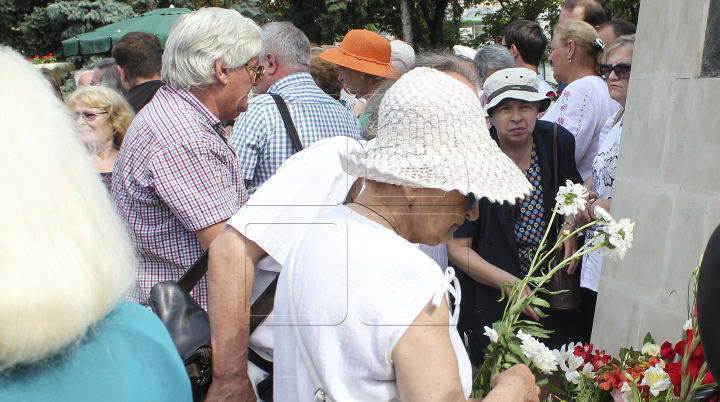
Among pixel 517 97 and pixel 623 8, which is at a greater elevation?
pixel 623 8

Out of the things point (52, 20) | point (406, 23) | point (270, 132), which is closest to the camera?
point (270, 132)

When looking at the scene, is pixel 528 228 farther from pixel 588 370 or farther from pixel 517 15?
pixel 517 15

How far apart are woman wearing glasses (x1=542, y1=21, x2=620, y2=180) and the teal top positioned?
10.3 feet

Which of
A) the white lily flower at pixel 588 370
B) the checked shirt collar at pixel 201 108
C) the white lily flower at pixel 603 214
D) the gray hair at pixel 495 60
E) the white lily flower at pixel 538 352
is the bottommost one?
the white lily flower at pixel 588 370

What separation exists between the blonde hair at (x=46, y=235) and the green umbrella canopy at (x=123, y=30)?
32.1ft

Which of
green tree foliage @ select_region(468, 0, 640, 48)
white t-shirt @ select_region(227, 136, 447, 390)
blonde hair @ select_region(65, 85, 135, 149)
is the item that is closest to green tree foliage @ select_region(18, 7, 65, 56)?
green tree foliage @ select_region(468, 0, 640, 48)

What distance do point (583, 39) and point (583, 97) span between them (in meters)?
0.59

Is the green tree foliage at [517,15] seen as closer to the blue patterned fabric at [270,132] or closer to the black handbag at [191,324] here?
the blue patterned fabric at [270,132]

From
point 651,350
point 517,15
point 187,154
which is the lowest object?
point 651,350

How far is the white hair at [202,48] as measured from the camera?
7.41ft

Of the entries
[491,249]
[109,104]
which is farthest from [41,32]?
[491,249]

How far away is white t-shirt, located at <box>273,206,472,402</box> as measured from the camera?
114 cm

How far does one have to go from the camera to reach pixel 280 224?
1.60 m

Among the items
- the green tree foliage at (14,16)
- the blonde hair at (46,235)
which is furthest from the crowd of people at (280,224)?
the green tree foliage at (14,16)
